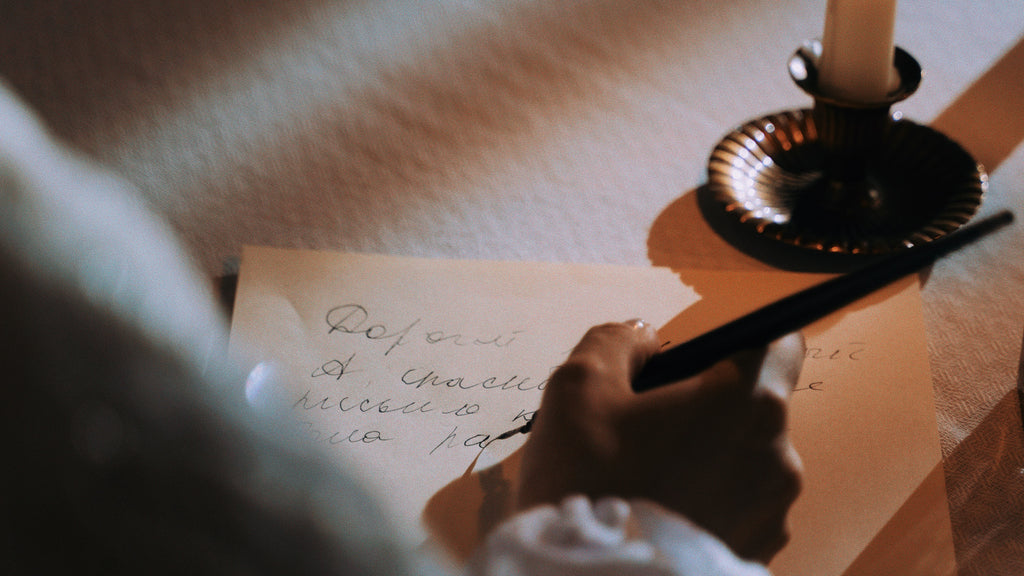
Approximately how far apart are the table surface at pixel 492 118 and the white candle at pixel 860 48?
0.31 feet

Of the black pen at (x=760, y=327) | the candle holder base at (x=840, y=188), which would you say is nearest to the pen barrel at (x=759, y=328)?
the black pen at (x=760, y=327)

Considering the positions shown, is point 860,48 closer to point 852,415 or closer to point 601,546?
point 852,415

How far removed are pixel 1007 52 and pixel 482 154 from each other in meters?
0.37

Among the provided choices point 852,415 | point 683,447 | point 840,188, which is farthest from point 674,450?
point 840,188

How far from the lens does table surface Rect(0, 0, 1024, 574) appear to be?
0.46 metres

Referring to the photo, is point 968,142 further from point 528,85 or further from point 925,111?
point 528,85

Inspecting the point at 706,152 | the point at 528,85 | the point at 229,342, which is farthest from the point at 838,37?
the point at 229,342

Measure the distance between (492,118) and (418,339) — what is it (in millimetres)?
207

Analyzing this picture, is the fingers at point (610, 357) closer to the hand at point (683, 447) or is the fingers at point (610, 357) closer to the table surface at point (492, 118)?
the hand at point (683, 447)

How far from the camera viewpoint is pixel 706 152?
537mm

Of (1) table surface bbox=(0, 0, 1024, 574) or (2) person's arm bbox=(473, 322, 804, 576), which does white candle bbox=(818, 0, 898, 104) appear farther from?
(2) person's arm bbox=(473, 322, 804, 576)

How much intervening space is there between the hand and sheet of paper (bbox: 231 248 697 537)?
86 mm

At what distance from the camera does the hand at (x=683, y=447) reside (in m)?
0.26

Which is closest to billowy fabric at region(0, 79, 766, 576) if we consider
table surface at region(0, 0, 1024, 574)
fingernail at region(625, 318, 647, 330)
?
fingernail at region(625, 318, 647, 330)
